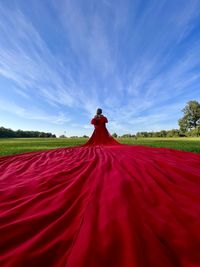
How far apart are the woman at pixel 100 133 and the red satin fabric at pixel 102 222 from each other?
5679mm

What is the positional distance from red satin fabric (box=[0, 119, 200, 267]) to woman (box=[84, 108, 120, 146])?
5679 mm

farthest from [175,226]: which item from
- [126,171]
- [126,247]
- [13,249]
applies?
[126,171]

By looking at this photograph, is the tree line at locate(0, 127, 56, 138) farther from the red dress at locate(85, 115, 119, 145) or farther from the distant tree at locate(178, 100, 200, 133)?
the red dress at locate(85, 115, 119, 145)

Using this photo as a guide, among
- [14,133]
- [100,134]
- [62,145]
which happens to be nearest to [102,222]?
[100,134]

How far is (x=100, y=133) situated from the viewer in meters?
8.32

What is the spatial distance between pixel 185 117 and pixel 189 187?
51607 millimetres

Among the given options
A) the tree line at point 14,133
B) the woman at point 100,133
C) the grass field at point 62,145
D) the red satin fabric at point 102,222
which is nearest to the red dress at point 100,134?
the woman at point 100,133

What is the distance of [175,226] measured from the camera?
1251 millimetres

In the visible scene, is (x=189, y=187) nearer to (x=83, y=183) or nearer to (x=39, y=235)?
(x=83, y=183)

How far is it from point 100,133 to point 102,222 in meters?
7.06

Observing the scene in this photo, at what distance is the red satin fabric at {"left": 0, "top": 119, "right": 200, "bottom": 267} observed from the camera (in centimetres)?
99

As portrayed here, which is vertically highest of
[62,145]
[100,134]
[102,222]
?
[100,134]

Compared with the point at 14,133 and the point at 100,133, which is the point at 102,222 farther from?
the point at 14,133

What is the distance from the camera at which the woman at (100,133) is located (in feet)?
26.1
